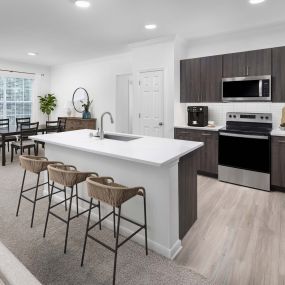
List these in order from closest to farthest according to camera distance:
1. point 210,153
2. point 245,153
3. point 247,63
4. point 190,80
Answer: point 245,153
point 247,63
point 210,153
point 190,80

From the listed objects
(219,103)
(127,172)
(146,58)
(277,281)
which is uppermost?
(146,58)

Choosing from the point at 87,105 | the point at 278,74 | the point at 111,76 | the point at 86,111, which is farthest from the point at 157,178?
the point at 87,105

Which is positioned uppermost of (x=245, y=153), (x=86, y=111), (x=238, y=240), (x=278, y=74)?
(x=278, y=74)

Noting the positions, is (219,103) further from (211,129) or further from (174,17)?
(174,17)

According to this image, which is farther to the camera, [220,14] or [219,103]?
[219,103]

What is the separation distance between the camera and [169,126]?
4.70 m

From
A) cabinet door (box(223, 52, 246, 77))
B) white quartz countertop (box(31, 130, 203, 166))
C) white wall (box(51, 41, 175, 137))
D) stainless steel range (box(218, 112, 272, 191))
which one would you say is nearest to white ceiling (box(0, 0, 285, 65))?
white wall (box(51, 41, 175, 137))

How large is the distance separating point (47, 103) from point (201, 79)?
533 cm

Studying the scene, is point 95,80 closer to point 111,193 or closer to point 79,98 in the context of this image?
point 79,98

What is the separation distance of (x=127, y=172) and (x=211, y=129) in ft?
7.61

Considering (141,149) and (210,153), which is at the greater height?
(141,149)

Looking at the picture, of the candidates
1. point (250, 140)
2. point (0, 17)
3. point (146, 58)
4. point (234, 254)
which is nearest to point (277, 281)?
point (234, 254)

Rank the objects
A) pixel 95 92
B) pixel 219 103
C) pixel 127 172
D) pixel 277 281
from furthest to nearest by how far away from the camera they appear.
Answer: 1. pixel 95 92
2. pixel 219 103
3. pixel 127 172
4. pixel 277 281

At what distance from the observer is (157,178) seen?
2.12 m
